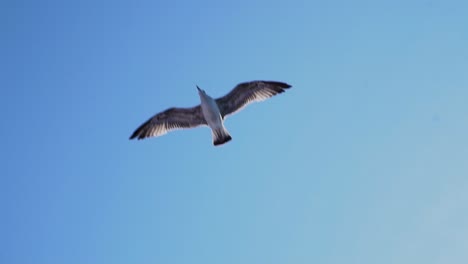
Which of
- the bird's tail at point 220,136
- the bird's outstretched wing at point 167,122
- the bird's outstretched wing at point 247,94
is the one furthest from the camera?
the bird's outstretched wing at point 167,122

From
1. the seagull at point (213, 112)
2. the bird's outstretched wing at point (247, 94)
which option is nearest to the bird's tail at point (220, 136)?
the seagull at point (213, 112)

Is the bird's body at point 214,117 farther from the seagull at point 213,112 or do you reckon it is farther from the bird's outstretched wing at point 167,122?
the bird's outstretched wing at point 167,122

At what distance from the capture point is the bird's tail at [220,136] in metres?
17.8

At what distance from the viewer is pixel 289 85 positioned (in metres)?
18.6

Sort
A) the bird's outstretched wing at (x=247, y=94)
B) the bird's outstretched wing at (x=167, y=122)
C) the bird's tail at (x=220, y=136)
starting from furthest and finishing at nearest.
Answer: the bird's outstretched wing at (x=167, y=122), the bird's outstretched wing at (x=247, y=94), the bird's tail at (x=220, y=136)

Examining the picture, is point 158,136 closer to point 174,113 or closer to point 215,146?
point 174,113

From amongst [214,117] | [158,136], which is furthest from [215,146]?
[158,136]

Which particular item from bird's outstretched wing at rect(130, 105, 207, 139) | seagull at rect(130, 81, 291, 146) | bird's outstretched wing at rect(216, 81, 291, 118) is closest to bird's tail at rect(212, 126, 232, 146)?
seagull at rect(130, 81, 291, 146)

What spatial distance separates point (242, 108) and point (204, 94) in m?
1.21

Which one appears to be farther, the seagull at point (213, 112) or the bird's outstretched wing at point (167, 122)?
the bird's outstretched wing at point (167, 122)

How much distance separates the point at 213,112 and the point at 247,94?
1.20m

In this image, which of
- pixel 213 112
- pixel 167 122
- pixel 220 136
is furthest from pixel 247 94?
pixel 167 122

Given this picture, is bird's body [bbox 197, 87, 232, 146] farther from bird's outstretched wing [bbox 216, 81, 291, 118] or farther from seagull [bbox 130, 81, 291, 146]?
bird's outstretched wing [bbox 216, 81, 291, 118]

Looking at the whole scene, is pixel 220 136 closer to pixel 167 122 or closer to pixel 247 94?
pixel 247 94
